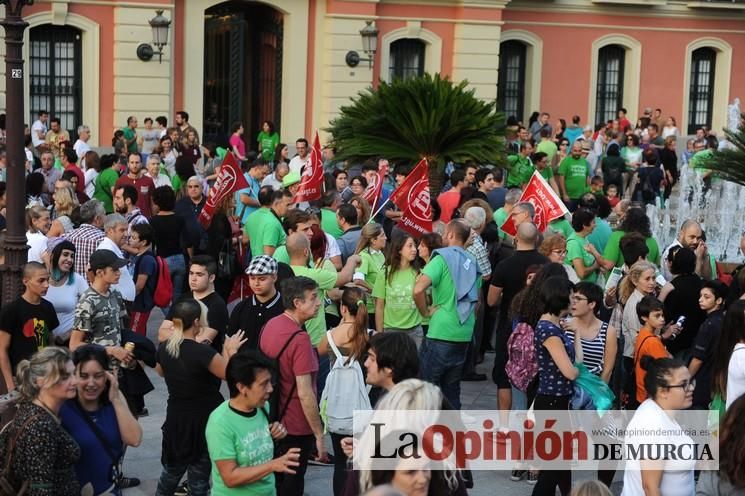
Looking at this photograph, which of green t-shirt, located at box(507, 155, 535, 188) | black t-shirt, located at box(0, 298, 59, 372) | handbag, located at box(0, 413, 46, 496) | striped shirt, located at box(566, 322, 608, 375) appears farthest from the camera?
green t-shirt, located at box(507, 155, 535, 188)

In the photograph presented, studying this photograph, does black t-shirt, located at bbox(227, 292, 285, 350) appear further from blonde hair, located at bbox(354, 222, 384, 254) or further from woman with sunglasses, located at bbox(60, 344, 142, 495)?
blonde hair, located at bbox(354, 222, 384, 254)

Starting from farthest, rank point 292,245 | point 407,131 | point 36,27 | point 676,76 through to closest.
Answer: point 676,76
point 36,27
point 407,131
point 292,245

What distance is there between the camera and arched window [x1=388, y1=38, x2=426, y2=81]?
1051 inches

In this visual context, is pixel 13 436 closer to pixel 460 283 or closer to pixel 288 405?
pixel 288 405

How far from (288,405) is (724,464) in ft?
8.35

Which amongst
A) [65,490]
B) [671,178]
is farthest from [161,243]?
[671,178]

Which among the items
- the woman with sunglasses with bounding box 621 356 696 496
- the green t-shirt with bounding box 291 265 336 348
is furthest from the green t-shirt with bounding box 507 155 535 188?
the woman with sunglasses with bounding box 621 356 696 496

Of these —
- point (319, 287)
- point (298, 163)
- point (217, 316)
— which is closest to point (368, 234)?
point (319, 287)

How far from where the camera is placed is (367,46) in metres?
25.1

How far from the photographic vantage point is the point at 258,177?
14531 mm

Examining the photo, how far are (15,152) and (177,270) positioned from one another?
12.2ft

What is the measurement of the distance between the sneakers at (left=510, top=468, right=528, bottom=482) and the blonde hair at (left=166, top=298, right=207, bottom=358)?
2.76m

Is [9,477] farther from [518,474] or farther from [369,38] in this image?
[369,38]

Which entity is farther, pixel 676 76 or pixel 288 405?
pixel 676 76
